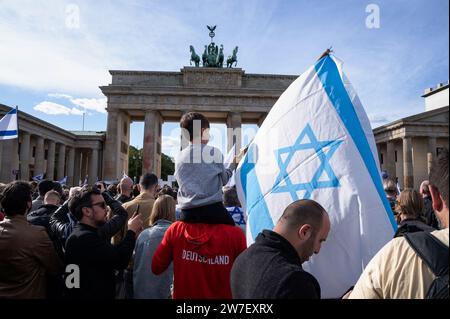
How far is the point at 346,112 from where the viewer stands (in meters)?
3.40

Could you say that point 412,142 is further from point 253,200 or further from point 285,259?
point 285,259

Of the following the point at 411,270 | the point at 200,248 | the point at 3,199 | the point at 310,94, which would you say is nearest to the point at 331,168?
the point at 310,94

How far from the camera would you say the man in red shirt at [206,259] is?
2812mm

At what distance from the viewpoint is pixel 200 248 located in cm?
285

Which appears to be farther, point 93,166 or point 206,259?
point 93,166

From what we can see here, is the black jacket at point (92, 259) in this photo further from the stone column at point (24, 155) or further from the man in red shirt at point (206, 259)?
the stone column at point (24, 155)

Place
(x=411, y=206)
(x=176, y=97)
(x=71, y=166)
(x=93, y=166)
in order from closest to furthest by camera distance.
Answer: (x=411, y=206)
(x=176, y=97)
(x=93, y=166)
(x=71, y=166)

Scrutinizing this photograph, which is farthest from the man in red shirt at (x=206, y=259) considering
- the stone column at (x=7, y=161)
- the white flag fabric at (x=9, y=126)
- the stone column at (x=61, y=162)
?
the stone column at (x=61, y=162)

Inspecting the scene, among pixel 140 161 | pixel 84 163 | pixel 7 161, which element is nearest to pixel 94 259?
pixel 7 161

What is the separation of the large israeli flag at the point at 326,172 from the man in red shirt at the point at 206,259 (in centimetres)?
43

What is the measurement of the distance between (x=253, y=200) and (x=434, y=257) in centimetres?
199

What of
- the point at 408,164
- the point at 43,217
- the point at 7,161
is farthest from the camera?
the point at 408,164
